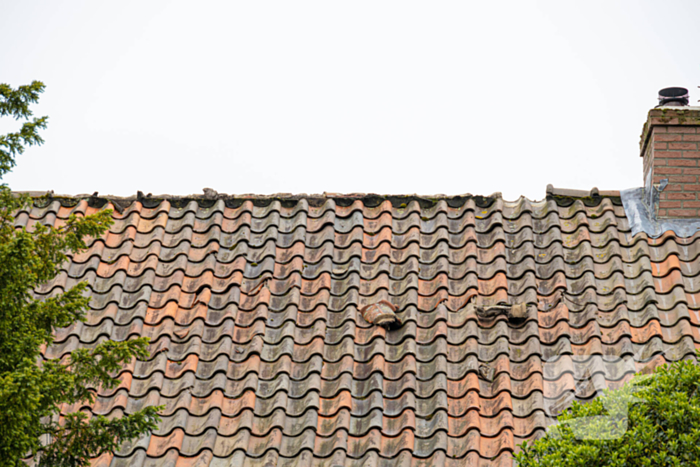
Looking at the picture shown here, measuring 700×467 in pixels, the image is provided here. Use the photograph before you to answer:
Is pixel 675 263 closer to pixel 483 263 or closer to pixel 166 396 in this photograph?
pixel 483 263

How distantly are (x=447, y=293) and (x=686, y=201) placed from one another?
2.69 m

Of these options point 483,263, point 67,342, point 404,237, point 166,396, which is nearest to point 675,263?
point 483,263

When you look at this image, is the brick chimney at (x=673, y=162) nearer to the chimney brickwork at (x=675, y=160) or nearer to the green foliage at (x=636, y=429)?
the chimney brickwork at (x=675, y=160)

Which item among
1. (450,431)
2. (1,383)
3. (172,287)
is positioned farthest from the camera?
(172,287)

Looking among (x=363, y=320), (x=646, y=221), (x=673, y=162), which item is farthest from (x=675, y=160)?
(x=363, y=320)

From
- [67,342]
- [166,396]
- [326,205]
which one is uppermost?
[326,205]

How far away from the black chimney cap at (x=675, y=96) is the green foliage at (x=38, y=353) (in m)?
5.91

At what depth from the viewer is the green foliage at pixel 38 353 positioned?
3.88 metres

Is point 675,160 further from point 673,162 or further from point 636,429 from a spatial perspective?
point 636,429

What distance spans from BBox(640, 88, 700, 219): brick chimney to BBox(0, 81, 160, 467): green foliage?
535 centimetres

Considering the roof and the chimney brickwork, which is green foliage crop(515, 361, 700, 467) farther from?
the chimney brickwork

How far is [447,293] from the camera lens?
661 cm

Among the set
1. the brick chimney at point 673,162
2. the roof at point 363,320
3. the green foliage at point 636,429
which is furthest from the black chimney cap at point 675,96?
the green foliage at point 636,429

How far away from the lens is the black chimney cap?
25.0 ft
